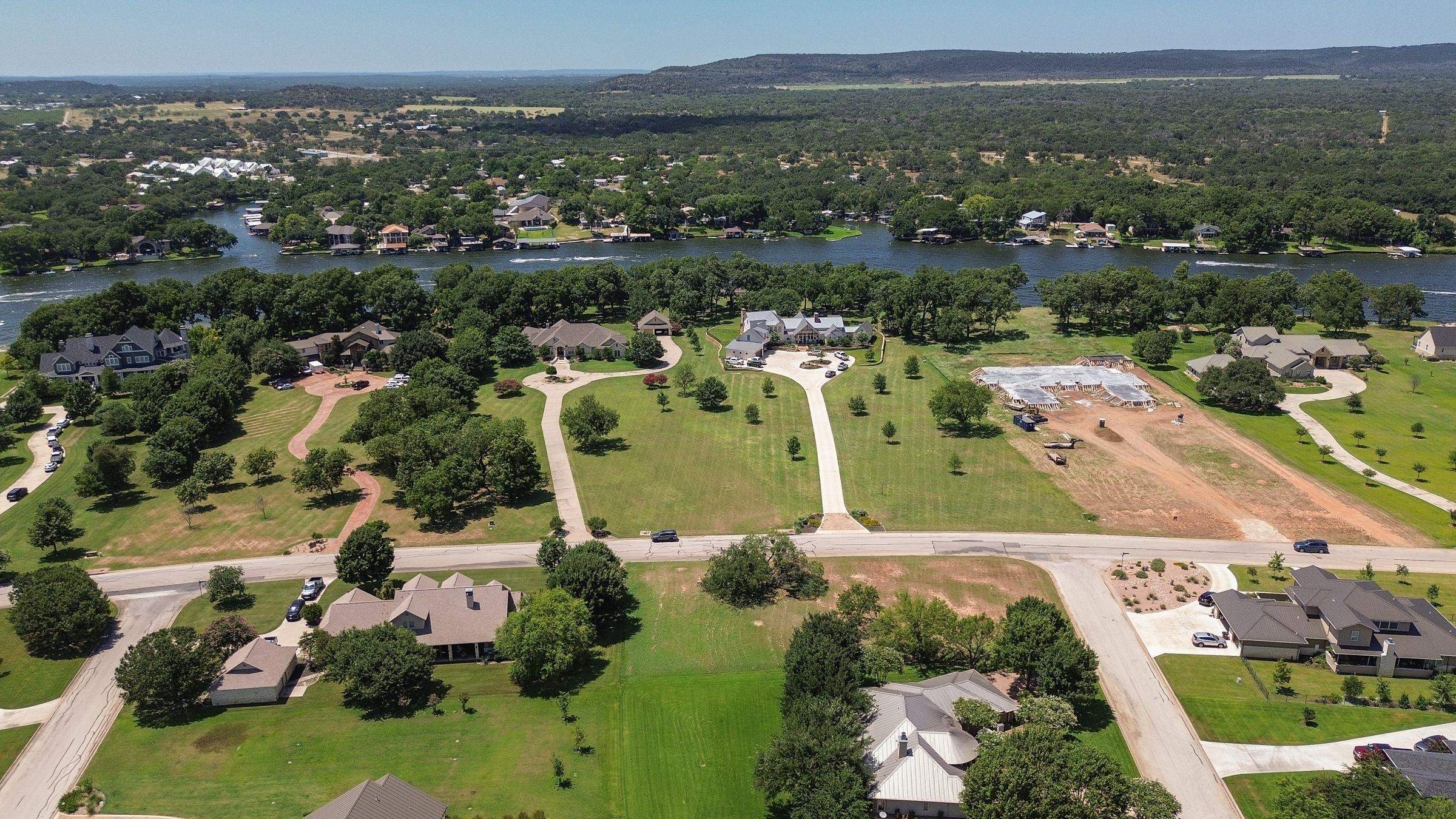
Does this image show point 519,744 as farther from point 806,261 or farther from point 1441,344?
point 806,261

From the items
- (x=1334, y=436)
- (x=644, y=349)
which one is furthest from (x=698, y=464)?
(x=1334, y=436)

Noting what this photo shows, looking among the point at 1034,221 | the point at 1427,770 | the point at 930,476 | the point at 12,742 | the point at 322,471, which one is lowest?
the point at 12,742

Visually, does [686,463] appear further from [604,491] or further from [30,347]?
[30,347]

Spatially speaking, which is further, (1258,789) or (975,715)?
(975,715)

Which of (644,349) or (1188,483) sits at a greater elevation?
(644,349)

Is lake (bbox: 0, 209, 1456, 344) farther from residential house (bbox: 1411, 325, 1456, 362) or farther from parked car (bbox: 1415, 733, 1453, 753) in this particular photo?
parked car (bbox: 1415, 733, 1453, 753)

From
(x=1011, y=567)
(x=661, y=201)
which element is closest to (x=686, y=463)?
(x=1011, y=567)
